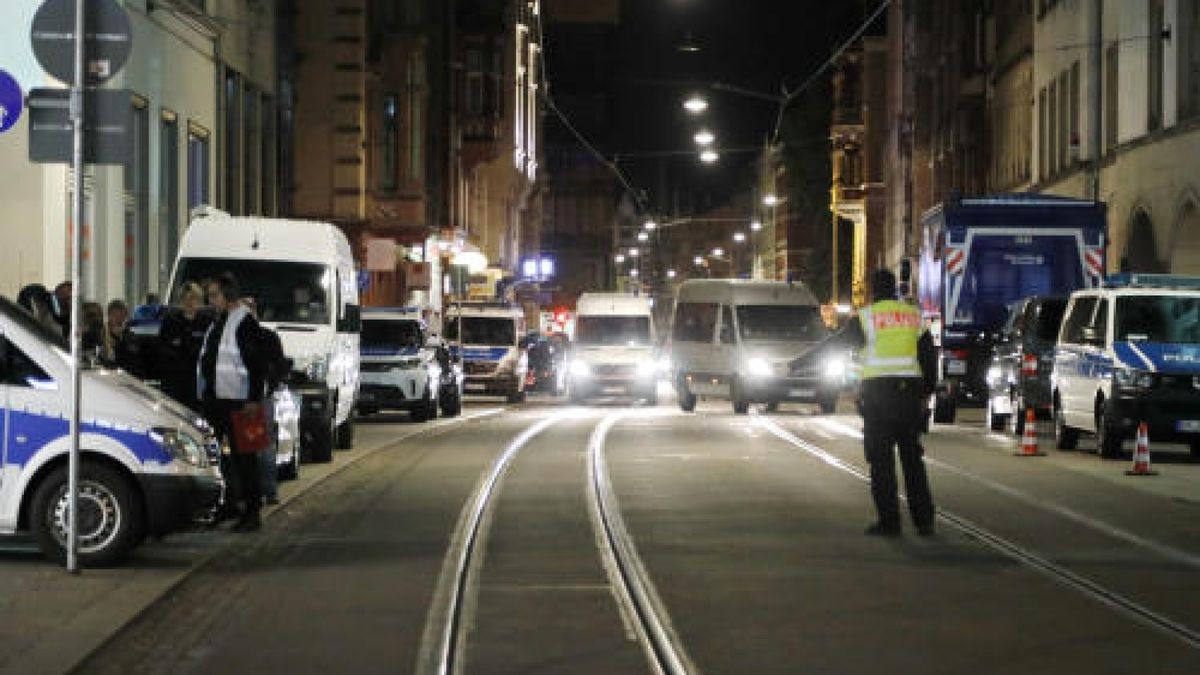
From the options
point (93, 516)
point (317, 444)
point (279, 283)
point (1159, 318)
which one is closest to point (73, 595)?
point (93, 516)

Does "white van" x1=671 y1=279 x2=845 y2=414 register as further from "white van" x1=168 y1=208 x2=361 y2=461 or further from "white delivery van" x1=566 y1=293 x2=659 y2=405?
"white van" x1=168 y1=208 x2=361 y2=461

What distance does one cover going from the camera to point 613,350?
151 feet

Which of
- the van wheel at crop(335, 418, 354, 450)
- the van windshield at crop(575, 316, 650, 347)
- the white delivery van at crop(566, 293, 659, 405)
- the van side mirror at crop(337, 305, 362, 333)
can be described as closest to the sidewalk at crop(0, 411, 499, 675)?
the van side mirror at crop(337, 305, 362, 333)

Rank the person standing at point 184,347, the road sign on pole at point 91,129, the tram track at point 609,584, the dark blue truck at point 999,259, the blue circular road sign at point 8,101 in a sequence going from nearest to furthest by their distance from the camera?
1. the tram track at point 609,584
2. the road sign on pole at point 91,129
3. the blue circular road sign at point 8,101
4. the person standing at point 184,347
5. the dark blue truck at point 999,259

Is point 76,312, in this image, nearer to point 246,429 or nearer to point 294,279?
point 246,429

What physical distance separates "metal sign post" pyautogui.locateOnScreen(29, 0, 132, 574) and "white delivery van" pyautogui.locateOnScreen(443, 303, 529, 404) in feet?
113

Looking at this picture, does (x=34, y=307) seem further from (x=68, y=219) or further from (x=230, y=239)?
(x=68, y=219)

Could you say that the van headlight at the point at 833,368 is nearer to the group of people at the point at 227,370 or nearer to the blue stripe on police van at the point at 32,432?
the group of people at the point at 227,370

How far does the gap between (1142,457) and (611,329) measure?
953 inches

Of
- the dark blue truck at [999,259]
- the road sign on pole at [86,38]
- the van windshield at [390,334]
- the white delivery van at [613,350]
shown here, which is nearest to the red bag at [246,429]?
the road sign on pole at [86,38]

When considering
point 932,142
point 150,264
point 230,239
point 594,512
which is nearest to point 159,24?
point 150,264

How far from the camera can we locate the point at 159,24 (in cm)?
3497

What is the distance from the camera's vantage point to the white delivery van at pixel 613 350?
45812 millimetres

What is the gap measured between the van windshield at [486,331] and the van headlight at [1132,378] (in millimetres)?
23733
